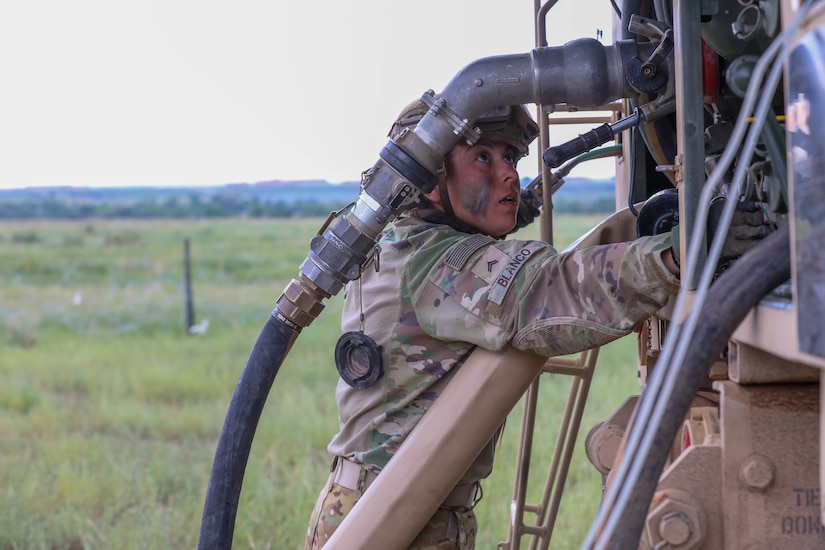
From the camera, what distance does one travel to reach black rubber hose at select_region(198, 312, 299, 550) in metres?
2.41

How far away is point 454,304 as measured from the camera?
241 cm

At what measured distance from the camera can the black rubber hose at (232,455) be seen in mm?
2406

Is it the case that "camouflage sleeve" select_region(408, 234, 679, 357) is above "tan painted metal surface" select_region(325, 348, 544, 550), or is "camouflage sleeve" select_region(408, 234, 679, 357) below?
above

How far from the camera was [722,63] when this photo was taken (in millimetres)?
1993

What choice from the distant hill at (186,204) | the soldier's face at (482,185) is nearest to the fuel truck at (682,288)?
the soldier's face at (482,185)

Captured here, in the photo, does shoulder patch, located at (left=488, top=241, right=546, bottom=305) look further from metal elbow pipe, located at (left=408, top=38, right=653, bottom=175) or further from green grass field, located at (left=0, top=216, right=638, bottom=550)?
green grass field, located at (left=0, top=216, right=638, bottom=550)

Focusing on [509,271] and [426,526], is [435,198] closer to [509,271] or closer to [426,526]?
[509,271]

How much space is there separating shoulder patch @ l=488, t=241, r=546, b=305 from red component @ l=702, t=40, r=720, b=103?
543mm

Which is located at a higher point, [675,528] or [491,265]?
[491,265]

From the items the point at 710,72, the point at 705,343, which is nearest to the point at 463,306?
the point at 710,72

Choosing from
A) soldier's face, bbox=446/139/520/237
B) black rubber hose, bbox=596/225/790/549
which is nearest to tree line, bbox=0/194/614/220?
soldier's face, bbox=446/139/520/237

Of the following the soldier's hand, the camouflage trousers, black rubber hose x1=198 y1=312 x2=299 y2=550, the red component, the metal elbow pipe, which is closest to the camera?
the soldier's hand

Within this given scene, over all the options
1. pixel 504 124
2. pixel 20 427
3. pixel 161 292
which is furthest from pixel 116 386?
pixel 161 292

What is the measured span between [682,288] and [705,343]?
0.91 ft
